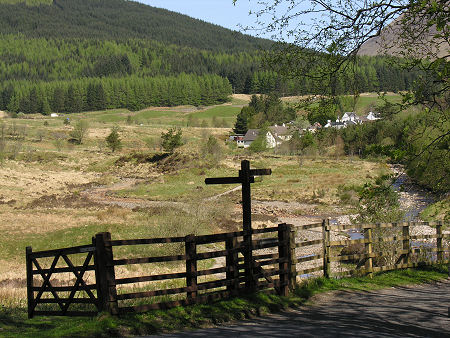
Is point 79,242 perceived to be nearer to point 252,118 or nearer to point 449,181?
point 449,181

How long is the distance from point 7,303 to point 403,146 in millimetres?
11081

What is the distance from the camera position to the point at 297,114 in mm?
11188

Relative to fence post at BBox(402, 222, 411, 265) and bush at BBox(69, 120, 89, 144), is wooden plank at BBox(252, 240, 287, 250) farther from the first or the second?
bush at BBox(69, 120, 89, 144)

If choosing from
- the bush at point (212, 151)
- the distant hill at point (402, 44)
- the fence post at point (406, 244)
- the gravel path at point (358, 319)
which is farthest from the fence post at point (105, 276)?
the bush at point (212, 151)

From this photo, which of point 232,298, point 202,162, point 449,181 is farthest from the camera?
point 202,162

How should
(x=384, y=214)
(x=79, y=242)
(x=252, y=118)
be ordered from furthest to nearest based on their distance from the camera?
(x=252, y=118)
(x=79, y=242)
(x=384, y=214)

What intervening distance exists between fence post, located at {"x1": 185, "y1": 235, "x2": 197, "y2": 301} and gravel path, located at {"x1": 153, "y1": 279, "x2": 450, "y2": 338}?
3.35ft

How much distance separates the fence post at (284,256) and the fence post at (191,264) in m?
2.31

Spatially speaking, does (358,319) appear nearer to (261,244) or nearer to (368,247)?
(261,244)

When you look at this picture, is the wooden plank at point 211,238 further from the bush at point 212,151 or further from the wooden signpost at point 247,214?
the bush at point 212,151

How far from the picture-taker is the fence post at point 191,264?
9.59 meters

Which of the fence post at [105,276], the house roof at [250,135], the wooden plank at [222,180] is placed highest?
the house roof at [250,135]

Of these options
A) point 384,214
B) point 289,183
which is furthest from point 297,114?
point 289,183

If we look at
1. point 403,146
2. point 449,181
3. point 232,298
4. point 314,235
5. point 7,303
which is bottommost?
point 314,235
